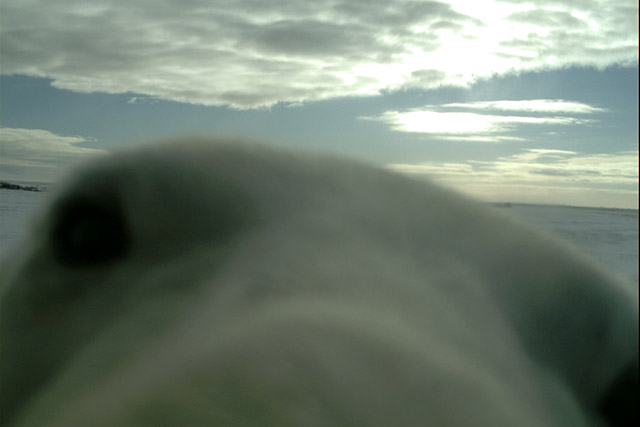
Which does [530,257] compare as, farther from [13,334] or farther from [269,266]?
[13,334]

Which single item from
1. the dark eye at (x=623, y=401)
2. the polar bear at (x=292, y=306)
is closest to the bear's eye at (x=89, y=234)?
the polar bear at (x=292, y=306)

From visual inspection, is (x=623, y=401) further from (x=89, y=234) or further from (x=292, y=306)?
(x=89, y=234)

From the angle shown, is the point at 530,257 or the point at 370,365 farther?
the point at 530,257

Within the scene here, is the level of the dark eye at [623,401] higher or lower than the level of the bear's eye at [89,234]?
lower

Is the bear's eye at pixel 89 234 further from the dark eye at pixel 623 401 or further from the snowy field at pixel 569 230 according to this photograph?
the dark eye at pixel 623 401

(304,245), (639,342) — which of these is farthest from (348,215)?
(639,342)

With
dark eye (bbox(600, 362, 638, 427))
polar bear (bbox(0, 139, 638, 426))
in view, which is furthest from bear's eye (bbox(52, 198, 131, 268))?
dark eye (bbox(600, 362, 638, 427))

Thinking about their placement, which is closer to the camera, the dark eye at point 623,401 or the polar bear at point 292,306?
the polar bear at point 292,306

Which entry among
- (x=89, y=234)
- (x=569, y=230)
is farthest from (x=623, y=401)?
(x=89, y=234)
